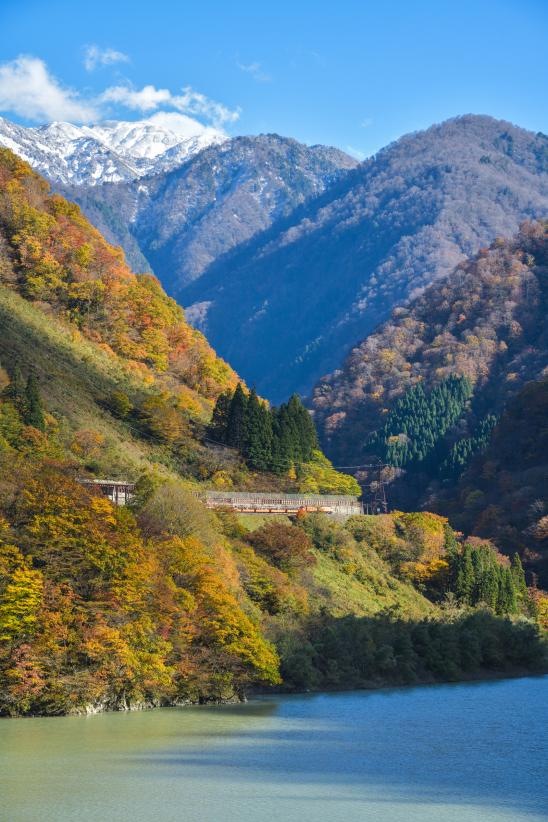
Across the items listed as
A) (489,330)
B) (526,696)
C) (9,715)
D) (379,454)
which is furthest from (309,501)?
(489,330)

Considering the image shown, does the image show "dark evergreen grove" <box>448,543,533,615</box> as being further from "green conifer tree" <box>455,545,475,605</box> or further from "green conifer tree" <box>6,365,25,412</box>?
"green conifer tree" <box>6,365,25,412</box>

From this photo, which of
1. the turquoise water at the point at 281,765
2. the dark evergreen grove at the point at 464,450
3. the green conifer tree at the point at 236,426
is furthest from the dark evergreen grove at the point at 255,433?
the dark evergreen grove at the point at 464,450

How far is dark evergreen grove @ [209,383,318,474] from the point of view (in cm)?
10012

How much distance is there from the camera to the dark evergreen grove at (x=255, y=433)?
100125mm

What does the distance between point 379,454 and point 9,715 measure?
126 meters

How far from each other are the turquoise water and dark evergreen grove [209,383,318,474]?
135 ft

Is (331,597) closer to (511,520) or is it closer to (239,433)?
(239,433)

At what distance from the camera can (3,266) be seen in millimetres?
106875

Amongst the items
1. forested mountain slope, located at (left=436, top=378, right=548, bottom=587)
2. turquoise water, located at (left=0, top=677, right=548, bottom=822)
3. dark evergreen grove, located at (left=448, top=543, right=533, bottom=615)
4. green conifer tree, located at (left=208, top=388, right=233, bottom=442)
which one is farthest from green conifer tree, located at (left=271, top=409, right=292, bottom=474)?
turquoise water, located at (left=0, top=677, right=548, bottom=822)

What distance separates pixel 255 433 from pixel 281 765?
58979 mm

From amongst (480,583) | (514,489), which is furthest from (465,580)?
(514,489)

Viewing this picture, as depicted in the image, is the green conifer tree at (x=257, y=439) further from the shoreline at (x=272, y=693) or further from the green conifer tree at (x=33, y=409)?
the shoreline at (x=272, y=693)

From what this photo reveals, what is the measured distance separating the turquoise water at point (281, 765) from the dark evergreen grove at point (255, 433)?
41108 millimetres

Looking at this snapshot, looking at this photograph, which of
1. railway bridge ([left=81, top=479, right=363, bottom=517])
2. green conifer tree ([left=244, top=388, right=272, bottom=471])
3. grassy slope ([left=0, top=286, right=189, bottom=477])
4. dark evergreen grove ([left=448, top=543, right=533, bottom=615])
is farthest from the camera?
green conifer tree ([left=244, top=388, right=272, bottom=471])
